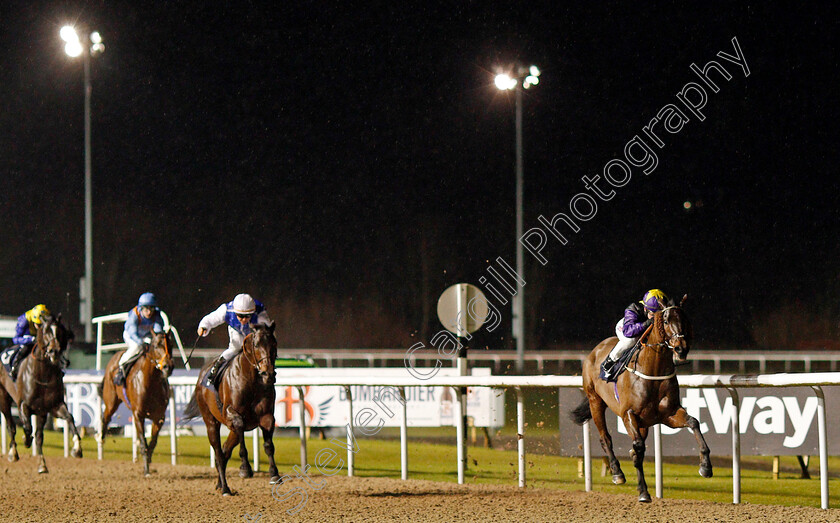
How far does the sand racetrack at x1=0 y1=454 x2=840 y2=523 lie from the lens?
6.38 m

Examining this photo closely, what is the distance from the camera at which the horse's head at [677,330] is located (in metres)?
6.05

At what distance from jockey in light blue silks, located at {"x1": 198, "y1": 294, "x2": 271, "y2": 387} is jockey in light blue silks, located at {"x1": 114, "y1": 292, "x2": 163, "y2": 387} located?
2400 mm

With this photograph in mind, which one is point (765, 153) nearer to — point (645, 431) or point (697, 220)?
point (697, 220)

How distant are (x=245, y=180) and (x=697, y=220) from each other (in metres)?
15.0

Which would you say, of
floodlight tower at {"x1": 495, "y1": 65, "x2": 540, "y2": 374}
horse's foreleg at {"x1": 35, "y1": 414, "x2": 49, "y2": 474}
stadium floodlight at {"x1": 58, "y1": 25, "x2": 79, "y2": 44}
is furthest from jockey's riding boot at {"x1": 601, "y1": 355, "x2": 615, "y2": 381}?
stadium floodlight at {"x1": 58, "y1": 25, "x2": 79, "y2": 44}

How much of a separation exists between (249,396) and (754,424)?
12.7ft

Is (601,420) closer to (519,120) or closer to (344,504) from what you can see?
(344,504)

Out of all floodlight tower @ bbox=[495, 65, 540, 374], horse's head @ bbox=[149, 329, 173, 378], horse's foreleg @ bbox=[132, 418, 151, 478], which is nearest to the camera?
horse's head @ bbox=[149, 329, 173, 378]

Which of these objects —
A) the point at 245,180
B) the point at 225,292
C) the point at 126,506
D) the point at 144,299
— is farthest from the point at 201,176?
the point at 126,506

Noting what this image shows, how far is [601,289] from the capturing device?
34344 millimetres

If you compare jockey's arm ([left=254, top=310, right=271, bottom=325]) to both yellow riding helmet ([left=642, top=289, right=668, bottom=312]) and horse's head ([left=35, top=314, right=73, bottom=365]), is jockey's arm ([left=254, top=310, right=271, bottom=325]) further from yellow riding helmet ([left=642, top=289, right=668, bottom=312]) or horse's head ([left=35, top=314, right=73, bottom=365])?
horse's head ([left=35, top=314, right=73, bottom=365])

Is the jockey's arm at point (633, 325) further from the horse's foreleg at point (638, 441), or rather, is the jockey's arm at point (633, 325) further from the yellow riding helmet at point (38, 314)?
the yellow riding helmet at point (38, 314)

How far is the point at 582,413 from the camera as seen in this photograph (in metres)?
7.86

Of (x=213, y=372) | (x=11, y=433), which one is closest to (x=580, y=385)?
(x=213, y=372)
